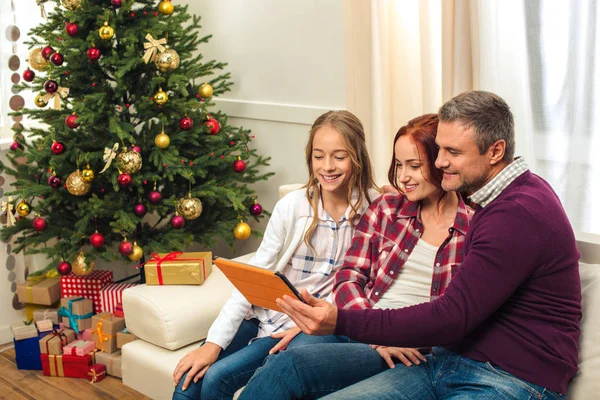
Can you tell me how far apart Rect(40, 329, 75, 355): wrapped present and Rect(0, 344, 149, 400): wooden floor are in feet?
0.40

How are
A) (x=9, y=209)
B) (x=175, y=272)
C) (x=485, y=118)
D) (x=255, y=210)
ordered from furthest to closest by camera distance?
(x=255, y=210)
(x=9, y=209)
(x=175, y=272)
(x=485, y=118)

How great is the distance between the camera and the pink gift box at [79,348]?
3.08 m

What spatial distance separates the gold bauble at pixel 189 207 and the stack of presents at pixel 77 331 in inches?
17.8

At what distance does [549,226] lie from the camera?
5.03 feet

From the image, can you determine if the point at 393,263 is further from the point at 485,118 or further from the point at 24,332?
the point at 24,332

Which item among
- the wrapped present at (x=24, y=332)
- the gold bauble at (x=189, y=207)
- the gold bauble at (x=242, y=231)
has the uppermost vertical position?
the gold bauble at (x=189, y=207)

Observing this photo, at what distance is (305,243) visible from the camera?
221cm

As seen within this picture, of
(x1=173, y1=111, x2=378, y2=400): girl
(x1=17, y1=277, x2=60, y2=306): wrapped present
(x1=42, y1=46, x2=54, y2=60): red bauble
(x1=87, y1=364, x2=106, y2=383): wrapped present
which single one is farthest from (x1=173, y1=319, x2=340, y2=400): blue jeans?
(x1=42, y1=46, x2=54, y2=60): red bauble

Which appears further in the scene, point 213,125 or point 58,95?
point 213,125

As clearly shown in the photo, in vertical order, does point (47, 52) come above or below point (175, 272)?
above

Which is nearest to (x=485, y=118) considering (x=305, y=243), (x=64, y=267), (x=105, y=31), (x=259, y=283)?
(x=259, y=283)

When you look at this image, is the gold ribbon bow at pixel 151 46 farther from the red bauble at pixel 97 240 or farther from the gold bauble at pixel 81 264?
the gold bauble at pixel 81 264

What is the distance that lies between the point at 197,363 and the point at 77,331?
1349 mm

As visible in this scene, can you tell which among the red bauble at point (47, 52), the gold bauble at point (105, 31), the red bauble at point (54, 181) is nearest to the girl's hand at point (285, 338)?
the red bauble at point (54, 181)
